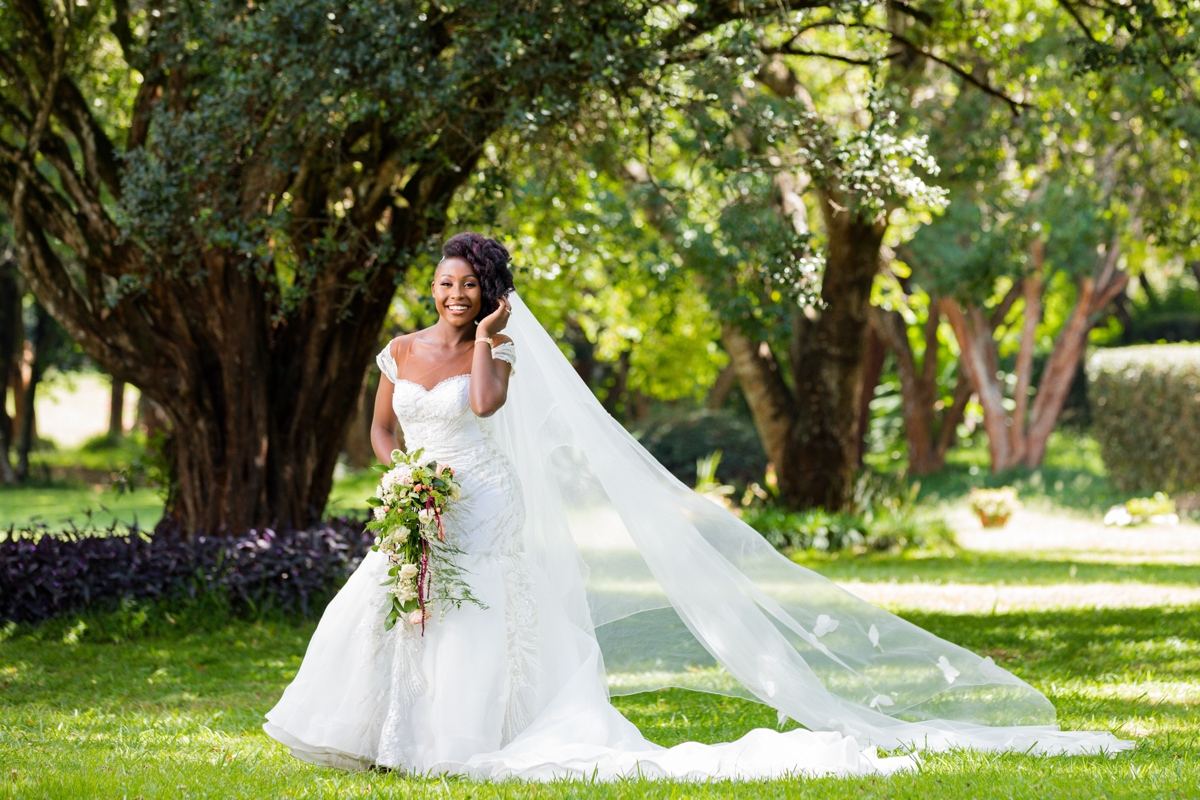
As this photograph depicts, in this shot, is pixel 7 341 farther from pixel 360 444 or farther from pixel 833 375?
pixel 833 375

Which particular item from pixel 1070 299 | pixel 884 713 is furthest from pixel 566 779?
pixel 1070 299

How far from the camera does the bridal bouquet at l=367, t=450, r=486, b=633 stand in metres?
4.38

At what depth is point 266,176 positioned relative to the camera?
8.34 m

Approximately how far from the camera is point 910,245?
17.9 meters

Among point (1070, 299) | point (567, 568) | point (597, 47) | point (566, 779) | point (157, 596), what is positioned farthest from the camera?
point (1070, 299)

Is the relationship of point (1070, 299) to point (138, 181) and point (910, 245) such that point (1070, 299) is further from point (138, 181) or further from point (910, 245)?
point (138, 181)

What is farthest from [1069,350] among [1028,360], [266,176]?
[266,176]

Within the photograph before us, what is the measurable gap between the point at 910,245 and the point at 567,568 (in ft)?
47.3

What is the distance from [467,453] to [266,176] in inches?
182

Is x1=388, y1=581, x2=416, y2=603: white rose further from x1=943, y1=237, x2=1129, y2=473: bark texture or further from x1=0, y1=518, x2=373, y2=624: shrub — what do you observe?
x1=943, y1=237, x2=1129, y2=473: bark texture

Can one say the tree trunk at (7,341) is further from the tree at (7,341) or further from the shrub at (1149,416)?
the shrub at (1149,416)

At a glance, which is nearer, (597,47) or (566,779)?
(566,779)

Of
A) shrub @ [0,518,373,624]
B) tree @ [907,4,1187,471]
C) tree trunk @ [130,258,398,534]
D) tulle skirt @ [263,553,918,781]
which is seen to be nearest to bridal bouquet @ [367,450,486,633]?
tulle skirt @ [263,553,918,781]

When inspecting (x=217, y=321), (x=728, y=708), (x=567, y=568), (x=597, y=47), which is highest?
(x=597, y=47)
